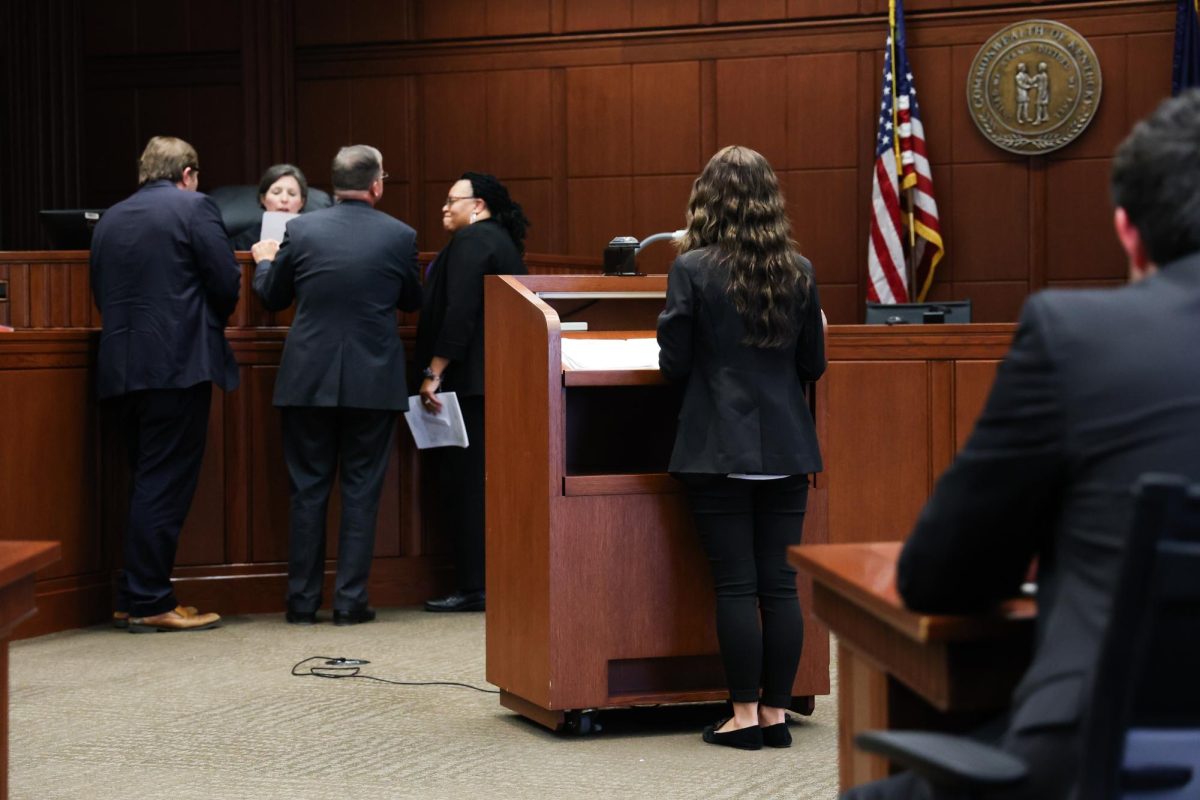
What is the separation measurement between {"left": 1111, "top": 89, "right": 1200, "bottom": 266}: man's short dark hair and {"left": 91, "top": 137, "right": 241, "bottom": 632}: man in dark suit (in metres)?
4.27

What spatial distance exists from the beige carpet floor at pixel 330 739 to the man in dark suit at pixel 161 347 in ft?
1.38

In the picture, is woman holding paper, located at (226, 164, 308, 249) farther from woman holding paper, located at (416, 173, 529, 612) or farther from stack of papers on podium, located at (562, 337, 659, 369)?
stack of papers on podium, located at (562, 337, 659, 369)

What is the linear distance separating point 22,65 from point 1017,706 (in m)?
9.20

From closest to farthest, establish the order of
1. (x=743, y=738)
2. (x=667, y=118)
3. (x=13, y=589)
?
(x=13, y=589), (x=743, y=738), (x=667, y=118)

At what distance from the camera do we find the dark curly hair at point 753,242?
3580 mm

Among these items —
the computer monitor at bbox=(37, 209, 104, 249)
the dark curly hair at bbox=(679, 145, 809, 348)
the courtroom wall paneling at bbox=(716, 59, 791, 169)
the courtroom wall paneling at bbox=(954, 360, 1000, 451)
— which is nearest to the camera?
the dark curly hair at bbox=(679, 145, 809, 348)

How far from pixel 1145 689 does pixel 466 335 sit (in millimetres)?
4324

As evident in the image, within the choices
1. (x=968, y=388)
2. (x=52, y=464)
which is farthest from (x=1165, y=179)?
(x=968, y=388)

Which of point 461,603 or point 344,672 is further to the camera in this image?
point 461,603

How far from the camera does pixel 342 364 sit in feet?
17.8

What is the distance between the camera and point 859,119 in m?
8.84

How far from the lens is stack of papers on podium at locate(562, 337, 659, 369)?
383cm

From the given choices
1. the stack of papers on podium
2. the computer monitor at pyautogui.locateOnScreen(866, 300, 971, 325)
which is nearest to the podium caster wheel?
the stack of papers on podium

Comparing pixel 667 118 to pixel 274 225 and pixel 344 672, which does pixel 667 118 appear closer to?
pixel 274 225
